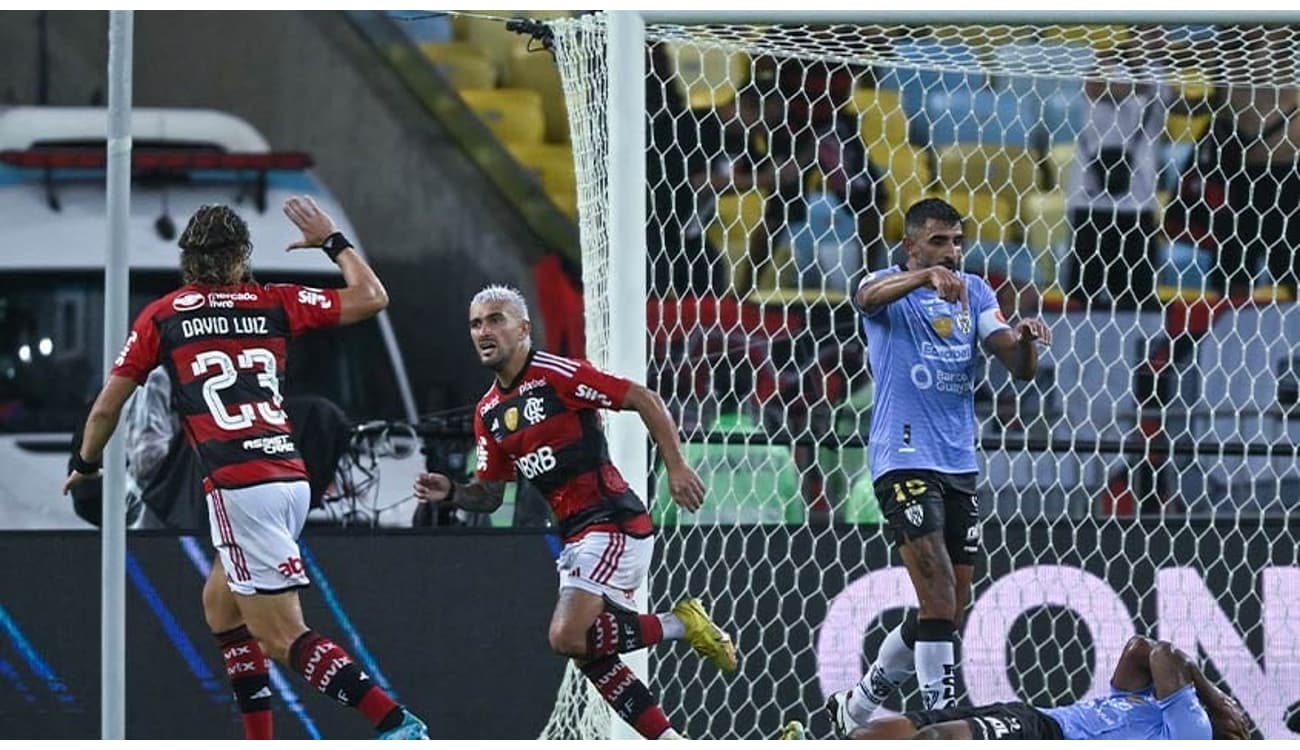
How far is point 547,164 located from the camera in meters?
13.3

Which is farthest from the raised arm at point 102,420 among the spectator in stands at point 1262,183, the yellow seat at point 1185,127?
the yellow seat at point 1185,127

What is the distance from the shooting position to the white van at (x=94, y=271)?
10.5 metres

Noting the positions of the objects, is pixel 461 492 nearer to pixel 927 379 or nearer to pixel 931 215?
pixel 927 379

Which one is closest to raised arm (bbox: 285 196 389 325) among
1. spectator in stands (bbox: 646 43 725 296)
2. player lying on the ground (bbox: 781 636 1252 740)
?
player lying on the ground (bbox: 781 636 1252 740)

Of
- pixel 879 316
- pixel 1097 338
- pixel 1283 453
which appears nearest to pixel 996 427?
pixel 1097 338

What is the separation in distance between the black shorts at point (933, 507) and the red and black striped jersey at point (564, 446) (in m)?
0.81

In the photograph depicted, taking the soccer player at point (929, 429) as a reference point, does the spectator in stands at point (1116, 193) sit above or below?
above

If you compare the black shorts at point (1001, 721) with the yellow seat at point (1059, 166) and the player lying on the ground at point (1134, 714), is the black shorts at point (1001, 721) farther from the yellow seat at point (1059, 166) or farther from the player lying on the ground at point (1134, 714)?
the yellow seat at point (1059, 166)

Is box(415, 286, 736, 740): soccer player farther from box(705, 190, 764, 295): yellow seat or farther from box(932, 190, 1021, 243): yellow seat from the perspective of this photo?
box(932, 190, 1021, 243): yellow seat

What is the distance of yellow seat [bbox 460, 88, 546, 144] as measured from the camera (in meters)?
13.4

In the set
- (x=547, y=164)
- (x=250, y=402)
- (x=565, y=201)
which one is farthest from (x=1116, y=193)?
(x=250, y=402)

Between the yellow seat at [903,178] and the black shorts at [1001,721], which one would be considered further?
the yellow seat at [903,178]

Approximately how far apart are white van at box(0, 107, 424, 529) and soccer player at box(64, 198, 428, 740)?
4.05 meters

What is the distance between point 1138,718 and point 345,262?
8.35ft
